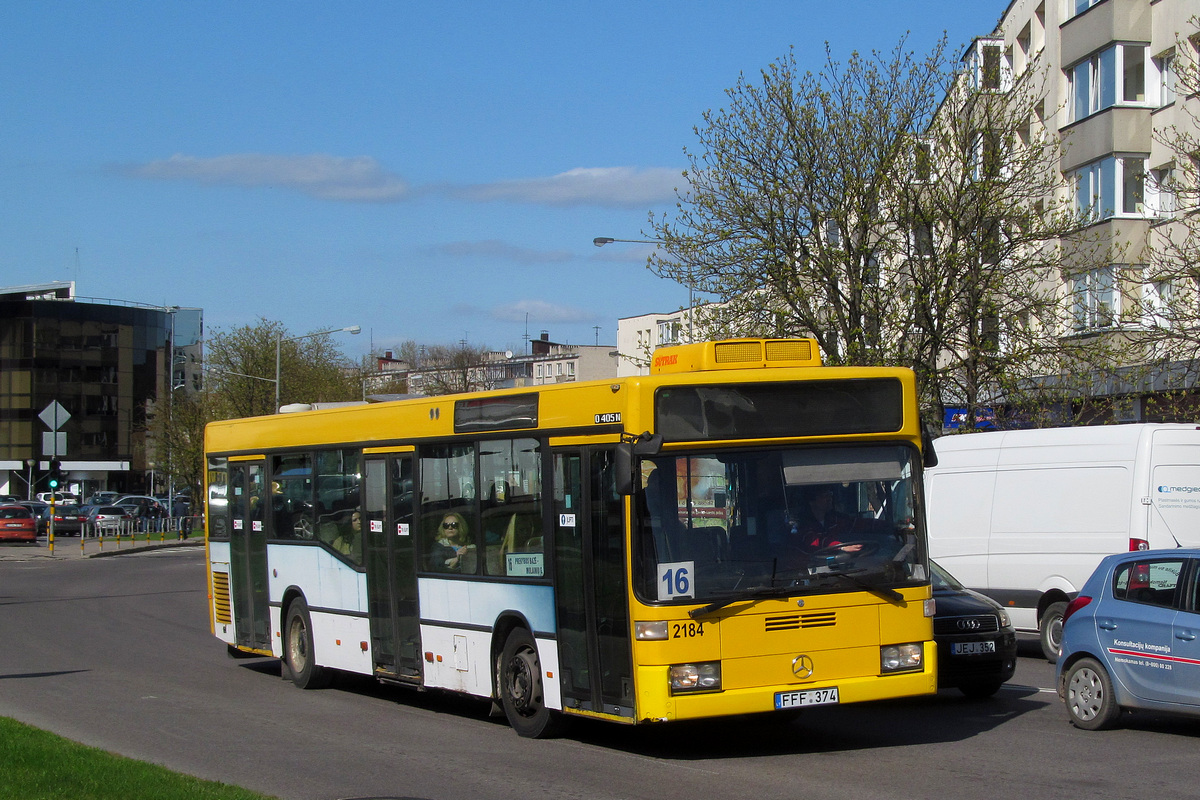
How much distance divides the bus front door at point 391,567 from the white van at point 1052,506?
7.74 meters

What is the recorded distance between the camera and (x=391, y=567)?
12734mm

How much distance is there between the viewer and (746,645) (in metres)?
9.14

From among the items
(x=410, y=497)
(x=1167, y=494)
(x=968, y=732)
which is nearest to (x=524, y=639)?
(x=410, y=497)

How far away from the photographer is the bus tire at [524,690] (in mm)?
10422

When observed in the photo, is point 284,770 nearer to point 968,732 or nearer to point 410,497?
point 410,497

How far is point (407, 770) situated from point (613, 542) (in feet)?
→ 6.99

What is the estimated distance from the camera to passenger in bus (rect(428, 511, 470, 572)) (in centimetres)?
1158

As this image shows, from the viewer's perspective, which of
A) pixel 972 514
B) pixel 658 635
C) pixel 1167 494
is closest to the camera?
pixel 658 635

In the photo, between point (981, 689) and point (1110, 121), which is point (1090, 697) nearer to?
point (981, 689)

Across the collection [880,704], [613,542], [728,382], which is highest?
[728,382]

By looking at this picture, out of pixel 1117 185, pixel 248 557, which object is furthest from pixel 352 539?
pixel 1117 185

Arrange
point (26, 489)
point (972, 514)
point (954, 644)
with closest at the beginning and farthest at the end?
point (954, 644) → point (972, 514) → point (26, 489)

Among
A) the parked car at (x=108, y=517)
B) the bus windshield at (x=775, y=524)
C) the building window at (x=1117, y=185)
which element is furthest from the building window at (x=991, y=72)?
the parked car at (x=108, y=517)

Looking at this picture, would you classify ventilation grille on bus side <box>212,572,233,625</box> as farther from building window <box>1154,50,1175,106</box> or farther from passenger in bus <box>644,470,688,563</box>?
building window <box>1154,50,1175,106</box>
